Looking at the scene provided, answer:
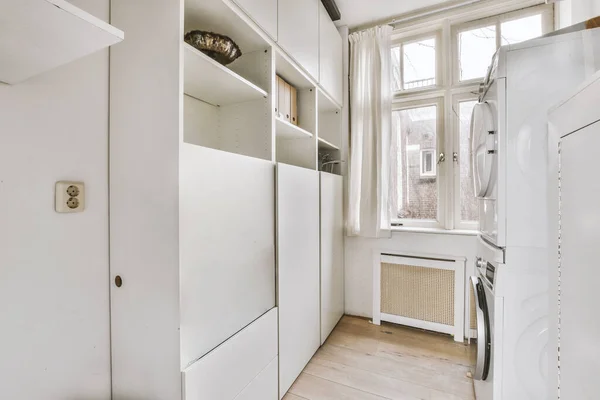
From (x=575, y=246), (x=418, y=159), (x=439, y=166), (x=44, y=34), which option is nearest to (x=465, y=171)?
(x=439, y=166)

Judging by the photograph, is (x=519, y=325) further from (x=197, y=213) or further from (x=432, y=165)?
(x=432, y=165)

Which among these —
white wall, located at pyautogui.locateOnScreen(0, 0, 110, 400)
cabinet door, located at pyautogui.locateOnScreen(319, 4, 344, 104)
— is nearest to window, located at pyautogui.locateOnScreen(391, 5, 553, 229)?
cabinet door, located at pyautogui.locateOnScreen(319, 4, 344, 104)

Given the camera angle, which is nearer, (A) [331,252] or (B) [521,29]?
(B) [521,29]

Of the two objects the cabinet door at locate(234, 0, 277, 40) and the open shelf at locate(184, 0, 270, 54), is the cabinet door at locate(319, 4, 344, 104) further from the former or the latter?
the open shelf at locate(184, 0, 270, 54)

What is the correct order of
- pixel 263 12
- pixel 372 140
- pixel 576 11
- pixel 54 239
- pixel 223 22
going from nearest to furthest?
1. pixel 54 239
2. pixel 223 22
3. pixel 263 12
4. pixel 576 11
5. pixel 372 140

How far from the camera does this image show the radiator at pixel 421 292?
2.30 m

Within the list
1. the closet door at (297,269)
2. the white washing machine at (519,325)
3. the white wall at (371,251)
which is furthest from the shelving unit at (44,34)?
the white wall at (371,251)

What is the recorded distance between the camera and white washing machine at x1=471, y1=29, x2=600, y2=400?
1055mm

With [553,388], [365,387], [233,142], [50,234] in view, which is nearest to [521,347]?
[553,388]

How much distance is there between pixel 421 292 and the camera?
2.43 m

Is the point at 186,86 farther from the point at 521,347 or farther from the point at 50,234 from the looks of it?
the point at 521,347

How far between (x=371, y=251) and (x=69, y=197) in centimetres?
233

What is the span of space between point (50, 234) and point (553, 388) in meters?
1.71

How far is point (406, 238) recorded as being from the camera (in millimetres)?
2510
